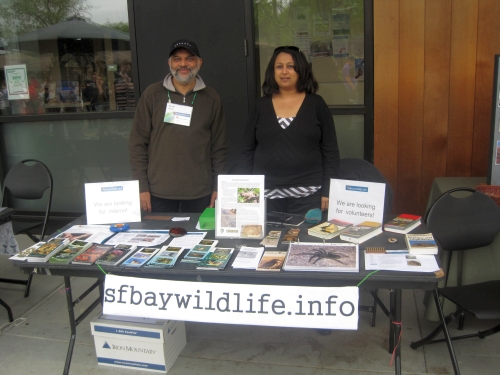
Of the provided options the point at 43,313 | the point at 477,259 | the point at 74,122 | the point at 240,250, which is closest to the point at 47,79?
the point at 74,122

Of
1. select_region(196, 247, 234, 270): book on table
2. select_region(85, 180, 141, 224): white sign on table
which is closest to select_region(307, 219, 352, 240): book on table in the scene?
select_region(196, 247, 234, 270): book on table

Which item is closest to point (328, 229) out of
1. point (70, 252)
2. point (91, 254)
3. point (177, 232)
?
point (177, 232)

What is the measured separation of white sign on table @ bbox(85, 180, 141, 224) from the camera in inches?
108

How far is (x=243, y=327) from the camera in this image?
3.08 m

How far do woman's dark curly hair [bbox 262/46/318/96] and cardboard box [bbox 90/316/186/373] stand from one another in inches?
55.8

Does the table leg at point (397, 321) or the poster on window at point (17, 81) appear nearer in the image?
the table leg at point (397, 321)

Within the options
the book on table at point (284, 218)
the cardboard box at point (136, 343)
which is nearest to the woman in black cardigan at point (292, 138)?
the book on table at point (284, 218)

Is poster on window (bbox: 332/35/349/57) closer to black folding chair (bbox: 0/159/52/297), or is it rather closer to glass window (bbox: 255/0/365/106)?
glass window (bbox: 255/0/365/106)

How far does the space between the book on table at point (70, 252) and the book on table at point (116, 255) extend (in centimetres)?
13

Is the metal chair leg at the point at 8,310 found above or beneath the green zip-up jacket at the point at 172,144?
beneath

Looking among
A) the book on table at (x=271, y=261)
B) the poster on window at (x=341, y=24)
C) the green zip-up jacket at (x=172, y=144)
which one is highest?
the poster on window at (x=341, y=24)

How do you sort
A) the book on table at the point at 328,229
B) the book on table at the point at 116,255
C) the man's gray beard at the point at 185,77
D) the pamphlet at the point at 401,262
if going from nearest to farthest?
the pamphlet at the point at 401,262
the book on table at the point at 116,255
the book on table at the point at 328,229
the man's gray beard at the point at 185,77

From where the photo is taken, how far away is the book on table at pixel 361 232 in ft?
7.55

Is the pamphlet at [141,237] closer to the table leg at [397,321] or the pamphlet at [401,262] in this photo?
the pamphlet at [401,262]
